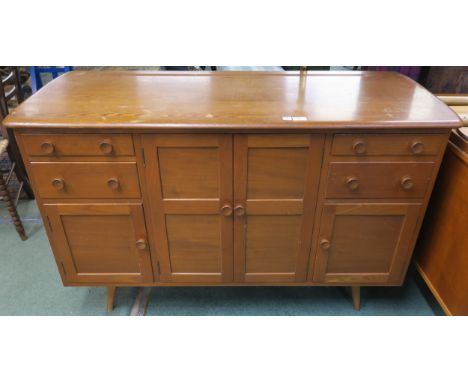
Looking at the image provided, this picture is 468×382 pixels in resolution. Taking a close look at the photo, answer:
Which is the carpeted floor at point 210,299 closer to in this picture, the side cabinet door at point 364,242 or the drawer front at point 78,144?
the side cabinet door at point 364,242

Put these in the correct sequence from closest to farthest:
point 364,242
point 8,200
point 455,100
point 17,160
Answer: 1. point 364,242
2. point 455,100
3. point 8,200
4. point 17,160

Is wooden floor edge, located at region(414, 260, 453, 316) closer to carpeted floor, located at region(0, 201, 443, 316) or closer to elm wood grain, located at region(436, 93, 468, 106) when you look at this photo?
carpeted floor, located at region(0, 201, 443, 316)

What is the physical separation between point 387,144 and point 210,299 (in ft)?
3.19

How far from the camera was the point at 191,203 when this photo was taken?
1.21 metres

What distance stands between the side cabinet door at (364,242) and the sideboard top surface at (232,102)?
31 centimetres

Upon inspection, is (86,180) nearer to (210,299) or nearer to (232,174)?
(232,174)

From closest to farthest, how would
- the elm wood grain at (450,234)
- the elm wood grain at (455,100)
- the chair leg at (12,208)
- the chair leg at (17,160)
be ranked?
1. the elm wood grain at (450,234)
2. the elm wood grain at (455,100)
3. the chair leg at (12,208)
4. the chair leg at (17,160)

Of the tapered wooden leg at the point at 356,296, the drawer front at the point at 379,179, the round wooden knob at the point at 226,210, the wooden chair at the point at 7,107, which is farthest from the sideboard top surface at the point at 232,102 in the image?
the tapered wooden leg at the point at 356,296

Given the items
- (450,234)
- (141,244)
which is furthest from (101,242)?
(450,234)

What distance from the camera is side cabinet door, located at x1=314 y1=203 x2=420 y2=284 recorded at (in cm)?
123

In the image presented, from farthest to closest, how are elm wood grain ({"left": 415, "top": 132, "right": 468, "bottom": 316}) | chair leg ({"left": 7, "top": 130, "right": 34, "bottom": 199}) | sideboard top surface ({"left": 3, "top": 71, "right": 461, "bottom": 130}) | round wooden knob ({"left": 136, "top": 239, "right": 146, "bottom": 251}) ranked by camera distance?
1. chair leg ({"left": 7, "top": 130, "right": 34, "bottom": 199})
2. round wooden knob ({"left": 136, "top": 239, "right": 146, "bottom": 251})
3. elm wood grain ({"left": 415, "top": 132, "right": 468, "bottom": 316})
4. sideboard top surface ({"left": 3, "top": 71, "right": 461, "bottom": 130})

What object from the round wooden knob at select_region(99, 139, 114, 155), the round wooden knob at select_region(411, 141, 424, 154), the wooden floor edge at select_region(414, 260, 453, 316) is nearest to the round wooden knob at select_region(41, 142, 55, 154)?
the round wooden knob at select_region(99, 139, 114, 155)

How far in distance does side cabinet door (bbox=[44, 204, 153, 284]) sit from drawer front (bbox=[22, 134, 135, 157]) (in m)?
0.19

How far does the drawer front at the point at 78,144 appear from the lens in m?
1.09
